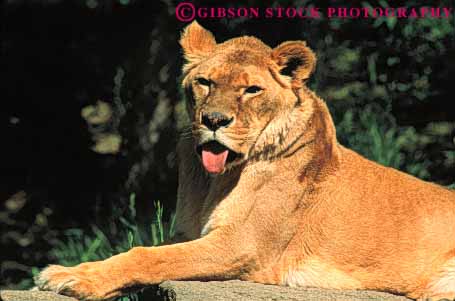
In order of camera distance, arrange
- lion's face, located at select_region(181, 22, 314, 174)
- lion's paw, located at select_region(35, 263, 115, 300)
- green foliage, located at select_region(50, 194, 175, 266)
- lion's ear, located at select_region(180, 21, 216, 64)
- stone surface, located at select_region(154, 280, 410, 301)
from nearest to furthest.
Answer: lion's paw, located at select_region(35, 263, 115, 300) < stone surface, located at select_region(154, 280, 410, 301) < lion's face, located at select_region(181, 22, 314, 174) < lion's ear, located at select_region(180, 21, 216, 64) < green foliage, located at select_region(50, 194, 175, 266)

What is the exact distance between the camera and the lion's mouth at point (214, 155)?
678 cm

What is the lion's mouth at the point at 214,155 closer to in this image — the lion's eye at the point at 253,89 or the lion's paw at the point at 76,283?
the lion's eye at the point at 253,89

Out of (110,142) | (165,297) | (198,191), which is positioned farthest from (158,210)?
(165,297)

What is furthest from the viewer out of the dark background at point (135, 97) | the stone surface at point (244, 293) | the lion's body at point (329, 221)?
the dark background at point (135, 97)

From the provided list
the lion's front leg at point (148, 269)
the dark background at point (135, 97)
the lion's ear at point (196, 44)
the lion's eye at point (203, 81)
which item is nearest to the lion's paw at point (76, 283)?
the lion's front leg at point (148, 269)

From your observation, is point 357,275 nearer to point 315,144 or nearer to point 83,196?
point 315,144

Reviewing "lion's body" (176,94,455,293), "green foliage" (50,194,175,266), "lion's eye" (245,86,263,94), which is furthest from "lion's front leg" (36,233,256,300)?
"green foliage" (50,194,175,266)

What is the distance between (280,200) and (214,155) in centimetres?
62

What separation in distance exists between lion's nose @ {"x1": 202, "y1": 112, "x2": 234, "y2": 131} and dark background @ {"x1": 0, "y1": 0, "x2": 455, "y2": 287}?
2.91 metres

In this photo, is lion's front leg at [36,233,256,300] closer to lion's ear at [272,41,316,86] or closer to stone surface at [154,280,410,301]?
stone surface at [154,280,410,301]

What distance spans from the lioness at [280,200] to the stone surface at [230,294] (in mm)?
111

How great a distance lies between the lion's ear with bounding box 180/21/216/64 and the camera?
7.35 metres

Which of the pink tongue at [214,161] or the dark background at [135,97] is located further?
the dark background at [135,97]

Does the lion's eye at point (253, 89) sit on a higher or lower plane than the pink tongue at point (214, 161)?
higher
